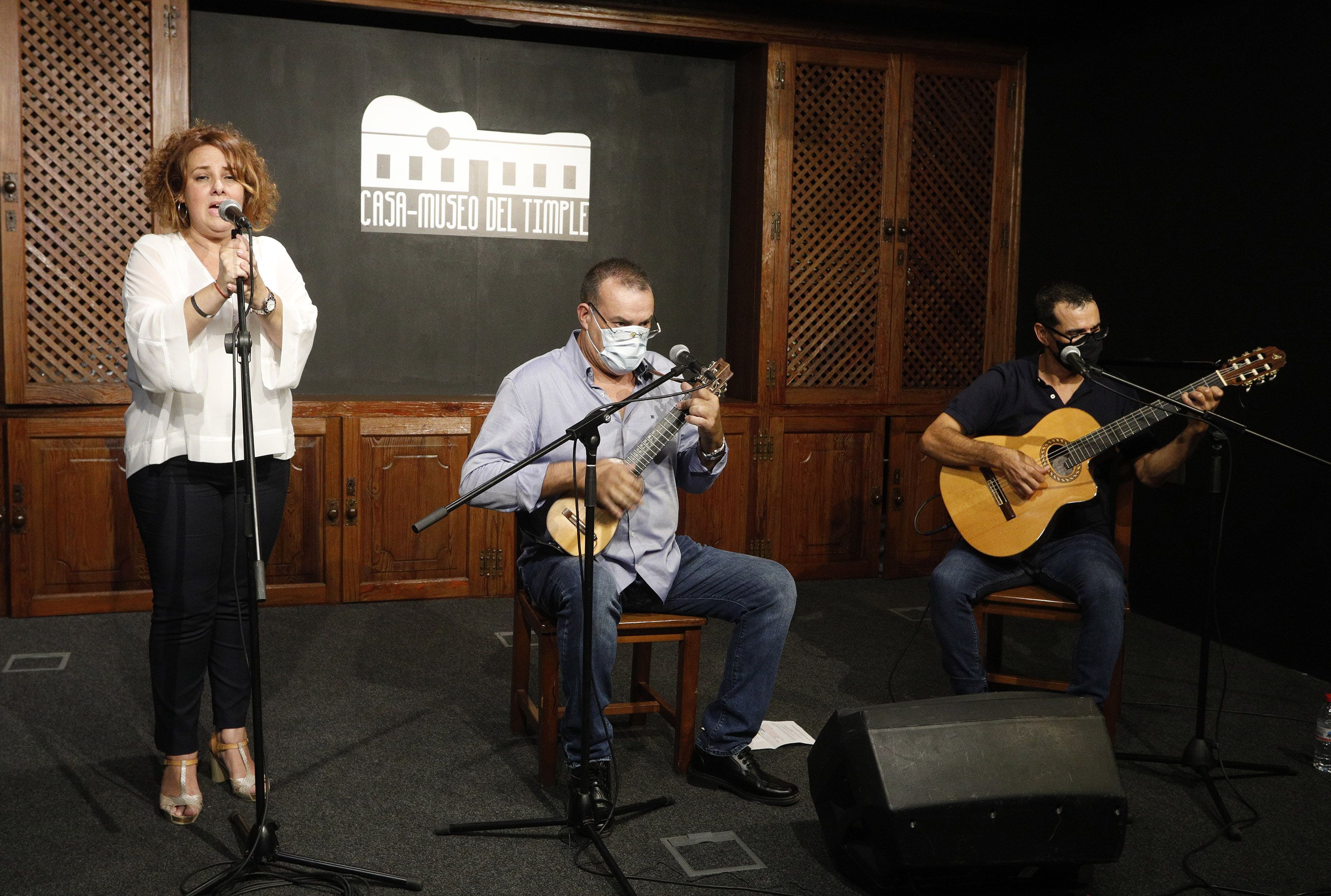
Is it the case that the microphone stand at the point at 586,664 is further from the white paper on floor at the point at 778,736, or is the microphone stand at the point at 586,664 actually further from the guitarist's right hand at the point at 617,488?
the white paper on floor at the point at 778,736

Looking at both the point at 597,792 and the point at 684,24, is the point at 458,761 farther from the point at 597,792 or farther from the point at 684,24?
the point at 684,24

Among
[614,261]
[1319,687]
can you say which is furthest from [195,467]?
[1319,687]

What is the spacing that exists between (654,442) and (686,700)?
0.65 meters

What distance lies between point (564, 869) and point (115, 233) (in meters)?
3.05

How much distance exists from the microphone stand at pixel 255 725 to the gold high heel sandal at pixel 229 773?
21 centimetres

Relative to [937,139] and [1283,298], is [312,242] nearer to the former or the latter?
[937,139]

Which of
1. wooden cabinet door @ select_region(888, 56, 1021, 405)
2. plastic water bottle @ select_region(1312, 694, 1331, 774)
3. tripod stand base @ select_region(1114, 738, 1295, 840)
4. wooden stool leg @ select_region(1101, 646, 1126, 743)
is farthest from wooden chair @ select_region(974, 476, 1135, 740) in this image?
wooden cabinet door @ select_region(888, 56, 1021, 405)

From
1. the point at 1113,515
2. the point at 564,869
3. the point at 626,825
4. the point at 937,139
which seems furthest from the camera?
the point at 937,139

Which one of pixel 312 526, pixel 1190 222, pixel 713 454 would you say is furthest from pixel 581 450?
pixel 1190 222

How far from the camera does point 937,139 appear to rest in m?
5.03

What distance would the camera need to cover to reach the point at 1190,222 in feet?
14.0

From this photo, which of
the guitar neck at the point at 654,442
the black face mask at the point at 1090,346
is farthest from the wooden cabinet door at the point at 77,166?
the black face mask at the point at 1090,346

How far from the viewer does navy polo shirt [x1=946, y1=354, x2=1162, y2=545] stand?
3.16 meters

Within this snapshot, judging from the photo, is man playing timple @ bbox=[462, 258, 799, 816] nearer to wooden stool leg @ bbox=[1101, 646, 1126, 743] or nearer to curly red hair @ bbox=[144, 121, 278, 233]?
curly red hair @ bbox=[144, 121, 278, 233]
